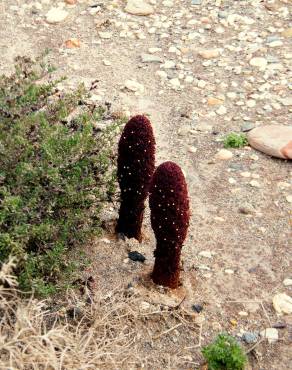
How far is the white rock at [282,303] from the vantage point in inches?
174

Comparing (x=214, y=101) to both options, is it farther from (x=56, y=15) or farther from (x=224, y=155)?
(x=56, y=15)

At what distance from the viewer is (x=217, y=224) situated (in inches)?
201

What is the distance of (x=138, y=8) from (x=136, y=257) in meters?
Result: 3.62

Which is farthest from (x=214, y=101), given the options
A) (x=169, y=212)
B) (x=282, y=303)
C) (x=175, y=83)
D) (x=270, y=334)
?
(x=270, y=334)

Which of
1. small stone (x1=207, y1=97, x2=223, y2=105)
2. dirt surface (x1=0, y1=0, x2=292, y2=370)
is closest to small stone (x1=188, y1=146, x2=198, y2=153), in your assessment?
dirt surface (x1=0, y1=0, x2=292, y2=370)

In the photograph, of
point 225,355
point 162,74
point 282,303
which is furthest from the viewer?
point 162,74

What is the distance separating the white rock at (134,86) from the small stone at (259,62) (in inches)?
42.3

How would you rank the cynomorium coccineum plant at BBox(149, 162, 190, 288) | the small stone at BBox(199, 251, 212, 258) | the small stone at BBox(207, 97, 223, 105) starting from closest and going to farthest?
the cynomorium coccineum plant at BBox(149, 162, 190, 288) < the small stone at BBox(199, 251, 212, 258) < the small stone at BBox(207, 97, 223, 105)

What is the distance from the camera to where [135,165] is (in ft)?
14.3

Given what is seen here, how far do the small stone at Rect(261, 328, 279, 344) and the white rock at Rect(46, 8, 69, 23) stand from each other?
14.0ft

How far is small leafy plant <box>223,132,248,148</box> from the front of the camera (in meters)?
5.83

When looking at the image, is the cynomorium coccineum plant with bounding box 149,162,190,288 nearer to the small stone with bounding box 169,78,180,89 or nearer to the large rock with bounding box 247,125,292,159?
the large rock with bounding box 247,125,292,159

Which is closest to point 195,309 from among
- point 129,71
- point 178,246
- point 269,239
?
point 178,246

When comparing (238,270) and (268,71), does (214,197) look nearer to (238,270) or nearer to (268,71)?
(238,270)
